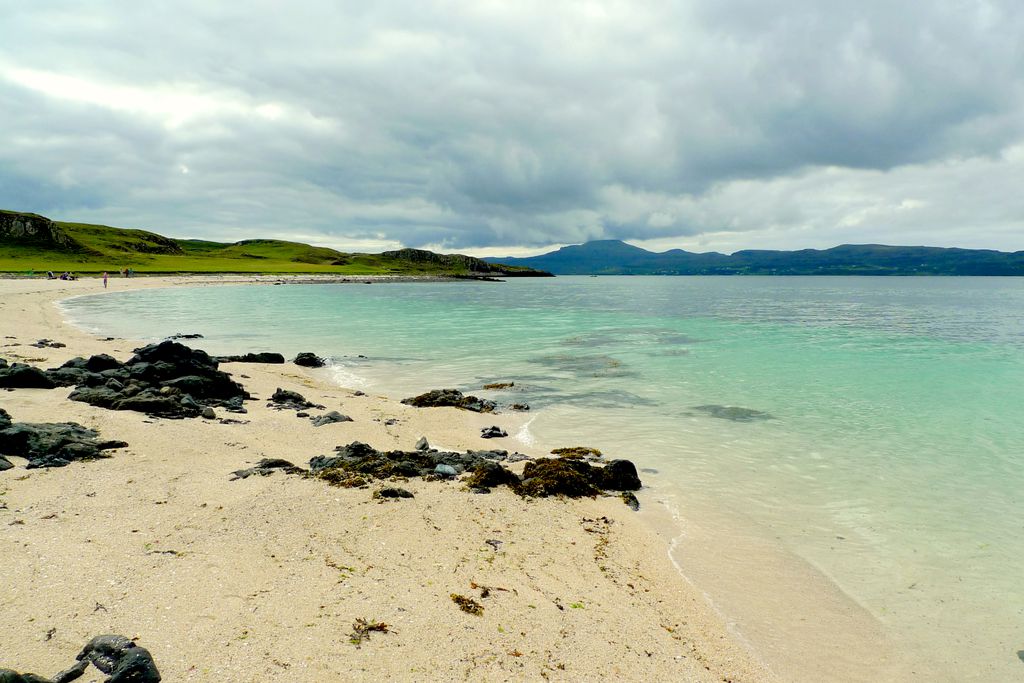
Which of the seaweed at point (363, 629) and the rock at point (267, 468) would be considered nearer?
the seaweed at point (363, 629)

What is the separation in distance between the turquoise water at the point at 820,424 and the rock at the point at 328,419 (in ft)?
19.9

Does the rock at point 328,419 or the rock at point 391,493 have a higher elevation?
the rock at point 391,493

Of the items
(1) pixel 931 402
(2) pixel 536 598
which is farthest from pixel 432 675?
(1) pixel 931 402

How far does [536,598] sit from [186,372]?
16.8 meters

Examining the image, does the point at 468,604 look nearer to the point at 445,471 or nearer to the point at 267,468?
the point at 445,471

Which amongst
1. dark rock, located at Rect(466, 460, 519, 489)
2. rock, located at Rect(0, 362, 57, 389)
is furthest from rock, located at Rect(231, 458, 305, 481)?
rock, located at Rect(0, 362, 57, 389)

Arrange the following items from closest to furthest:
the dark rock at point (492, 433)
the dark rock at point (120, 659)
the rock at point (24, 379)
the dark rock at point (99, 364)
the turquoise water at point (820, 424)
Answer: the dark rock at point (120, 659) → the turquoise water at point (820, 424) → the rock at point (24, 379) → the dark rock at point (492, 433) → the dark rock at point (99, 364)

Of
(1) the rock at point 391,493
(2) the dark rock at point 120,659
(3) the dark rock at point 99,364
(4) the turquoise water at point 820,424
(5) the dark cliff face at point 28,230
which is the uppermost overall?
(5) the dark cliff face at point 28,230

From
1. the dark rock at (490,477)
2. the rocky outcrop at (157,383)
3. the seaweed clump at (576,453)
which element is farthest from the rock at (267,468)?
the seaweed clump at (576,453)

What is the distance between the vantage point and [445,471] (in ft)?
38.0

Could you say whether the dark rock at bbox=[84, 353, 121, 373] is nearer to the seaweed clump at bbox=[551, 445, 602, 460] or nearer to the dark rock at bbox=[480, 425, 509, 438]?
the dark rock at bbox=[480, 425, 509, 438]

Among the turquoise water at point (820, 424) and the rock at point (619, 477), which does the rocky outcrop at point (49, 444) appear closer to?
the rock at point (619, 477)

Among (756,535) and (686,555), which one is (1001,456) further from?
(686,555)

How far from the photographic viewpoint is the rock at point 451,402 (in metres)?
19.6
